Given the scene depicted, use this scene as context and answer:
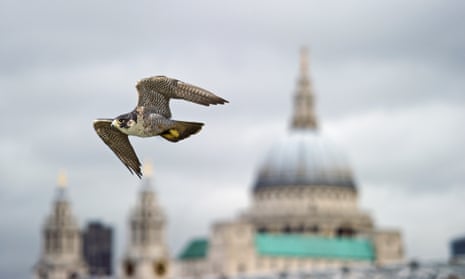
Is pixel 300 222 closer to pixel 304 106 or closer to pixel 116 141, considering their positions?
pixel 304 106

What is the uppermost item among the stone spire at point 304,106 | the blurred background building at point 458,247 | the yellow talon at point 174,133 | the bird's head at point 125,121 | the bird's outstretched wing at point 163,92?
the stone spire at point 304,106

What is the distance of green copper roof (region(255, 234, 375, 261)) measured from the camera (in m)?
174

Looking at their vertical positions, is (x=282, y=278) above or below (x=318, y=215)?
below

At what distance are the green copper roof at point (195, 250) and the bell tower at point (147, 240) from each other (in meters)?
8.78

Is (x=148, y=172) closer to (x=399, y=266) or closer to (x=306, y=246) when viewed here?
(x=306, y=246)

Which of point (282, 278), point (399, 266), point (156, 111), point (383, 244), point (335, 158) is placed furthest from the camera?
point (335, 158)

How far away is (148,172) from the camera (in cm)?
17038

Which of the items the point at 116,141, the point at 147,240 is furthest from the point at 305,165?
the point at 116,141

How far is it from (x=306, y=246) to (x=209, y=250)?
31.9ft

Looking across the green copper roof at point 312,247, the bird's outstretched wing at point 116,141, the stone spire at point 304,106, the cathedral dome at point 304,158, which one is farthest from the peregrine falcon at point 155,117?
the stone spire at point 304,106

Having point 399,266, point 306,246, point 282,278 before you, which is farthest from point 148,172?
point 399,266

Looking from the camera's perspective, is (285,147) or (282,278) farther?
(285,147)

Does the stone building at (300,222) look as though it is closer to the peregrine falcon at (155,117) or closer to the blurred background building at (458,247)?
the blurred background building at (458,247)

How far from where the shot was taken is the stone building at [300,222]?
171125 mm
